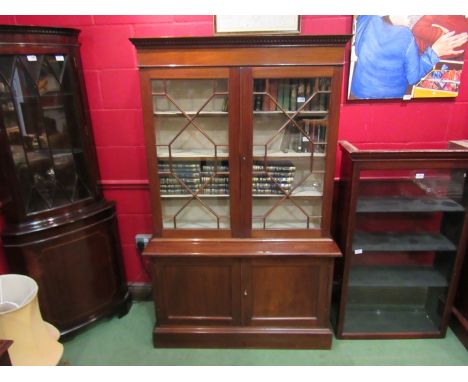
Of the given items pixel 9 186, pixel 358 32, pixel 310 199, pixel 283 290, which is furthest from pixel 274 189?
pixel 9 186

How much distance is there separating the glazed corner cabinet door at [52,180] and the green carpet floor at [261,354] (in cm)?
18

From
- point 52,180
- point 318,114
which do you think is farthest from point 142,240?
point 318,114

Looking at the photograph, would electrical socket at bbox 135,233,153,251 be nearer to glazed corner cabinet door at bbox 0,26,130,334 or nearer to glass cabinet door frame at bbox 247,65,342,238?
glazed corner cabinet door at bbox 0,26,130,334

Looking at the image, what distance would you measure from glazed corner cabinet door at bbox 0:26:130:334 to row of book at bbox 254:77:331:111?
3.57 feet

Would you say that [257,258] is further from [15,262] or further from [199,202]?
[15,262]

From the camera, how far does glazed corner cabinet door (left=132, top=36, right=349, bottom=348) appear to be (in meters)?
1.67

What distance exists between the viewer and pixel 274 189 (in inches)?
76.8

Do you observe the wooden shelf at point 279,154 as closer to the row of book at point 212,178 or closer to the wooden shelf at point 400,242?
the row of book at point 212,178

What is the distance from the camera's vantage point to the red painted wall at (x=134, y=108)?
6.46 ft

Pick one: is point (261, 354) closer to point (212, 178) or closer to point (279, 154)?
point (212, 178)

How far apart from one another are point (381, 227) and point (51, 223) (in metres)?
2.17

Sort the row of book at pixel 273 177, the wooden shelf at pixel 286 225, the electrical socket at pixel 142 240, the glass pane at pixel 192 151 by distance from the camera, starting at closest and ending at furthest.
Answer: the glass pane at pixel 192 151
the row of book at pixel 273 177
the wooden shelf at pixel 286 225
the electrical socket at pixel 142 240

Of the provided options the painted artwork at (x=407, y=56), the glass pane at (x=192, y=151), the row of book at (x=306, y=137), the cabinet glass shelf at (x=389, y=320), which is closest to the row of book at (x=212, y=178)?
the glass pane at (x=192, y=151)

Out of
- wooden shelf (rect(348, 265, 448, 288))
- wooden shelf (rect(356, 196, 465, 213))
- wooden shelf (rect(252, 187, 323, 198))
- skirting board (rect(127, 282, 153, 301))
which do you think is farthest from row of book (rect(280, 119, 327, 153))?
skirting board (rect(127, 282, 153, 301))
